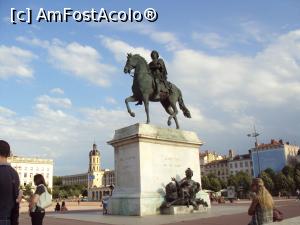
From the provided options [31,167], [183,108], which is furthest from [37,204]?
[31,167]

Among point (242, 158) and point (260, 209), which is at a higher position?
point (242, 158)

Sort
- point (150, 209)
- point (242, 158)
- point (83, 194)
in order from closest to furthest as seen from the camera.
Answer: point (150, 209)
point (242, 158)
point (83, 194)

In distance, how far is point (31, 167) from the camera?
551ft

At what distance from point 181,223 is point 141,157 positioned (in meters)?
6.29

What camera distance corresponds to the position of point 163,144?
20.4 metres

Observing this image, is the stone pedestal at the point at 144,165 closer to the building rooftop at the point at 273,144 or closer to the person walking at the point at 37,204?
the person walking at the point at 37,204

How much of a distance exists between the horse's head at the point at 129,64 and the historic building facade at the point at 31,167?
14894 centimetres

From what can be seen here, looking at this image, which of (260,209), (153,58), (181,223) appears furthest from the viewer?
(153,58)

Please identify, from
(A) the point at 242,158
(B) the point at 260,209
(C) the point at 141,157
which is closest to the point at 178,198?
(C) the point at 141,157

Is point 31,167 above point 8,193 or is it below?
above

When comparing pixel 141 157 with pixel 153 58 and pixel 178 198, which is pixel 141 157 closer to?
pixel 178 198

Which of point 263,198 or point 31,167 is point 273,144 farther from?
point 263,198

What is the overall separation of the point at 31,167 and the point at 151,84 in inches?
6237

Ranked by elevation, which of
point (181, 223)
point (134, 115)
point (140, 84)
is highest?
point (140, 84)
